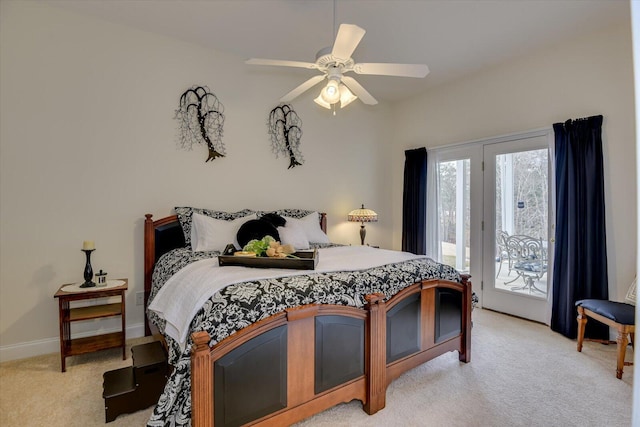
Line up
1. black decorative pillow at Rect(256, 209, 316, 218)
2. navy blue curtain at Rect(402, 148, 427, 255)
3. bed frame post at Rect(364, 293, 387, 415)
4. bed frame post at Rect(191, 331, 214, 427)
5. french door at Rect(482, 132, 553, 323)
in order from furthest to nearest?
navy blue curtain at Rect(402, 148, 427, 255) → black decorative pillow at Rect(256, 209, 316, 218) → french door at Rect(482, 132, 553, 323) → bed frame post at Rect(364, 293, 387, 415) → bed frame post at Rect(191, 331, 214, 427)

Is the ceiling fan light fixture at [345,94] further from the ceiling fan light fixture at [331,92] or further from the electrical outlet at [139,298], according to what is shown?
the electrical outlet at [139,298]

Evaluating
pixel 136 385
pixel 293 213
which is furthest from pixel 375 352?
pixel 293 213

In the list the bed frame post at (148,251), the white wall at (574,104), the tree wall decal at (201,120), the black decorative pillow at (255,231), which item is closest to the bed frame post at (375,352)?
the black decorative pillow at (255,231)

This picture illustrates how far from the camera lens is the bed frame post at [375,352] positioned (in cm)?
197

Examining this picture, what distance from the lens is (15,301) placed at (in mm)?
2721

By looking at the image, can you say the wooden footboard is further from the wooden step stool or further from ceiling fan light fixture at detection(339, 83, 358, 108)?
ceiling fan light fixture at detection(339, 83, 358, 108)

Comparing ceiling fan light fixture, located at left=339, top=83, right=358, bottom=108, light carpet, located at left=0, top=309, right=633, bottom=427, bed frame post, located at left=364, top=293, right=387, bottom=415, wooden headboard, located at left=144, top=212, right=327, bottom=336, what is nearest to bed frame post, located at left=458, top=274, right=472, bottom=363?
light carpet, located at left=0, top=309, right=633, bottom=427

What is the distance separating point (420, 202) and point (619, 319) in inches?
103

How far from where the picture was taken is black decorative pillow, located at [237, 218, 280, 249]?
301cm

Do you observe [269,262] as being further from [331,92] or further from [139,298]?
[139,298]

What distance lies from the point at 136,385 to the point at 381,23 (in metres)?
3.41

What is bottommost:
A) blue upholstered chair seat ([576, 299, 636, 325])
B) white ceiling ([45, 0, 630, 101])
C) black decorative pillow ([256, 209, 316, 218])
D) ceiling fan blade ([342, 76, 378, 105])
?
blue upholstered chair seat ([576, 299, 636, 325])

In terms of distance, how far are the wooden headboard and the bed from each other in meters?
0.64

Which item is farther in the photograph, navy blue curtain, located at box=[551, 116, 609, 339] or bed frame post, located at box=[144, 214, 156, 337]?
bed frame post, located at box=[144, 214, 156, 337]
